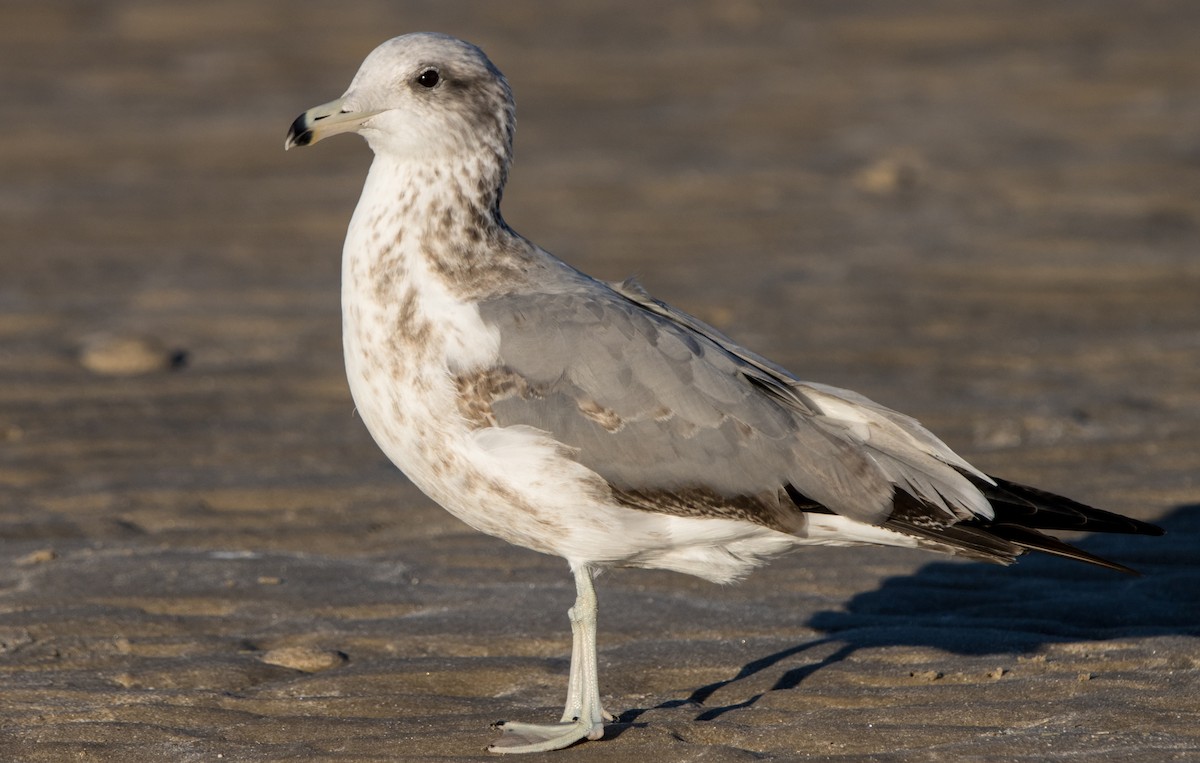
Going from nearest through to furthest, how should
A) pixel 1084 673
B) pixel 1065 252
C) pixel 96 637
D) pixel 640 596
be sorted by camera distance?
pixel 1084 673, pixel 96 637, pixel 640 596, pixel 1065 252

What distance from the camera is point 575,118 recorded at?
36.7ft

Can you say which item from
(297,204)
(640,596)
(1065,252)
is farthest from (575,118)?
(640,596)

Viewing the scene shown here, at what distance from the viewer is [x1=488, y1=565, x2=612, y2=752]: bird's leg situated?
15.1 feet

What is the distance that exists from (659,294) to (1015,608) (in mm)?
3570

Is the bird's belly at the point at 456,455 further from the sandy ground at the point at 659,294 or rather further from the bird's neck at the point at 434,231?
the sandy ground at the point at 659,294

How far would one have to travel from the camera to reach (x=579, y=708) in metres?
4.77

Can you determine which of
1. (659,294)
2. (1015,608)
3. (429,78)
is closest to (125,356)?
(659,294)

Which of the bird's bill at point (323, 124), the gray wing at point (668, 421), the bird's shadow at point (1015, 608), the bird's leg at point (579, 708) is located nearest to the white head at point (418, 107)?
the bird's bill at point (323, 124)

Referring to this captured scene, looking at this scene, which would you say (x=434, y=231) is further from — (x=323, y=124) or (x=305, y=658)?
(x=305, y=658)

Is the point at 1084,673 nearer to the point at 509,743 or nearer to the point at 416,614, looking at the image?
the point at 509,743

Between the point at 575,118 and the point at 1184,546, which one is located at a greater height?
the point at 575,118

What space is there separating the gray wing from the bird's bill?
0.68m

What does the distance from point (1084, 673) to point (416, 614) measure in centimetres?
215

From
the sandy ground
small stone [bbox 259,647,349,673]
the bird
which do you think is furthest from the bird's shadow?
small stone [bbox 259,647,349,673]
